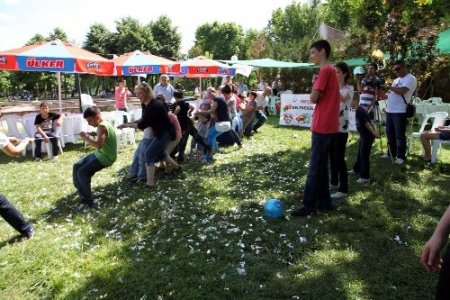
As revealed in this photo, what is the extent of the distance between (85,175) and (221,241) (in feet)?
8.58

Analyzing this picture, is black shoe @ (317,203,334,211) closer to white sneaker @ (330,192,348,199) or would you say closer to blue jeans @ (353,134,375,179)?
white sneaker @ (330,192,348,199)

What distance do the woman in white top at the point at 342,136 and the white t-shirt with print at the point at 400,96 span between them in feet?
6.65

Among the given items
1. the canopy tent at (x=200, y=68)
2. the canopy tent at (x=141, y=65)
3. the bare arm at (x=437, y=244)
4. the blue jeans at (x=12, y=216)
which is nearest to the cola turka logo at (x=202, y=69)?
the canopy tent at (x=200, y=68)

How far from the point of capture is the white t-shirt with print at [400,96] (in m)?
7.08

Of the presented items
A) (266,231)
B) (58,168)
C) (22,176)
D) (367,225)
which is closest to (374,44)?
(367,225)

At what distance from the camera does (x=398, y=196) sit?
5605mm

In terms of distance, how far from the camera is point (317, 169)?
4.66 metres

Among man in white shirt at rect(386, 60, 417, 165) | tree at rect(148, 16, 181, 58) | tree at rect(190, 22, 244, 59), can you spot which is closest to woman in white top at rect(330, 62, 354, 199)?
man in white shirt at rect(386, 60, 417, 165)

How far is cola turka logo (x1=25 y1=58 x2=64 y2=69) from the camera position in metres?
9.59

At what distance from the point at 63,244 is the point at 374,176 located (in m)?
5.08

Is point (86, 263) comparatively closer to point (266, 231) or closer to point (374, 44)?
point (266, 231)

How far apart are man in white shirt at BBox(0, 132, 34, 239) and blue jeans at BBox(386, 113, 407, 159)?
6368 millimetres

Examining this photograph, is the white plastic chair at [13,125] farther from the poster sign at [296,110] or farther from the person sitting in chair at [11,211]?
the poster sign at [296,110]

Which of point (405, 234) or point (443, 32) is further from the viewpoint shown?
point (443, 32)
